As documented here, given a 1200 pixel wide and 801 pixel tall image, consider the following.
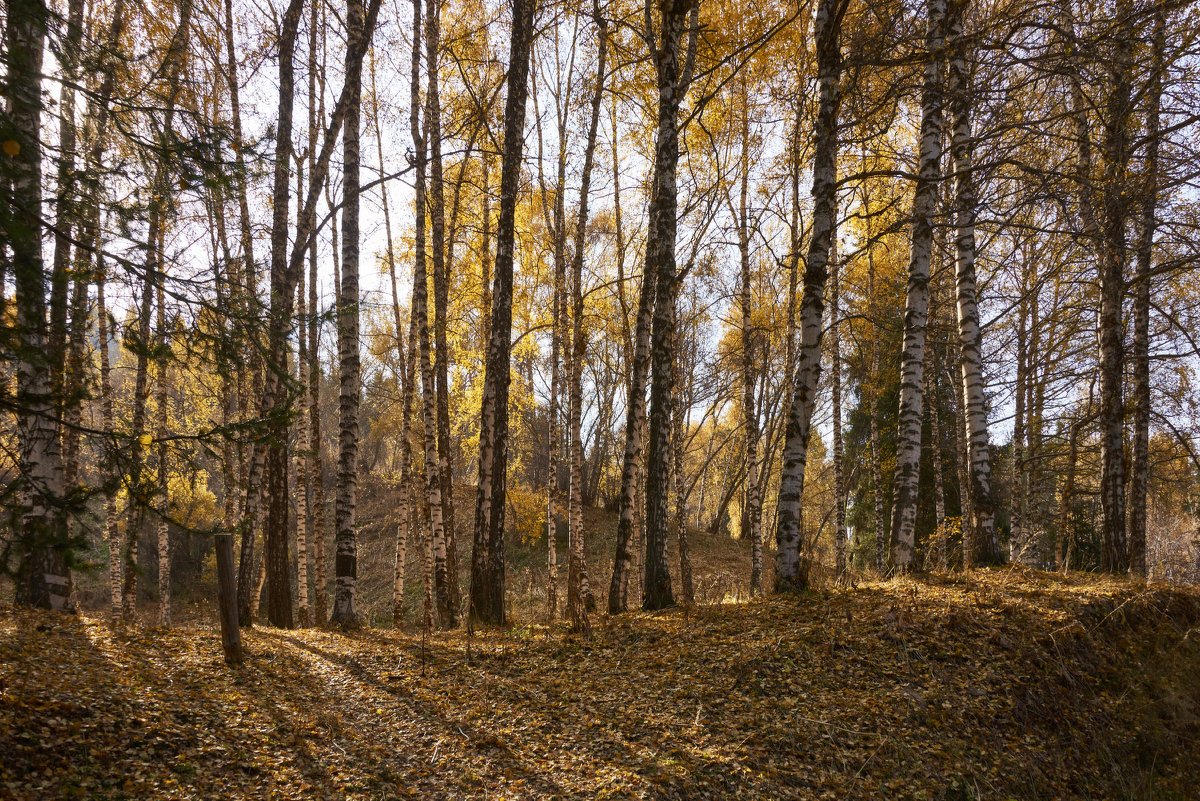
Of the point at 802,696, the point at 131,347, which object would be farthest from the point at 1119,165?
the point at 131,347

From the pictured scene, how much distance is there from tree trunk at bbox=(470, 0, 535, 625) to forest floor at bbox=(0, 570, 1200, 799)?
1.30m

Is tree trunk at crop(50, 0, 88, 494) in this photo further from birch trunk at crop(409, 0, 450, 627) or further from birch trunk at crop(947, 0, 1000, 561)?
birch trunk at crop(947, 0, 1000, 561)

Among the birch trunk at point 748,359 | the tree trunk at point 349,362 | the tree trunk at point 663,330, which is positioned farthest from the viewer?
the birch trunk at point 748,359

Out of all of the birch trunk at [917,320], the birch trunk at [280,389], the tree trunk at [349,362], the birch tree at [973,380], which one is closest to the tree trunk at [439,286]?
the tree trunk at [349,362]

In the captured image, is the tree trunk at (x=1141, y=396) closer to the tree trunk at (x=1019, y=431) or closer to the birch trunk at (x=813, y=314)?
the tree trunk at (x=1019, y=431)

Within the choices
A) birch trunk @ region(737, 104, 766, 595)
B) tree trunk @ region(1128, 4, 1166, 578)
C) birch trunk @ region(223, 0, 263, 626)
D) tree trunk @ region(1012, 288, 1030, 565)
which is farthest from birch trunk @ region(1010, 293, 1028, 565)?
birch trunk @ region(223, 0, 263, 626)

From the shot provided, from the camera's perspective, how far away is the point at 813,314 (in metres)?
6.67

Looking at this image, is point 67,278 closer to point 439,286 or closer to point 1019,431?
point 439,286

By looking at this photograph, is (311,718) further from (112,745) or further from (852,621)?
(852,621)

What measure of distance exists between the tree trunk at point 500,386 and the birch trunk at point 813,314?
3.74 m

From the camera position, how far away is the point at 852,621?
568cm

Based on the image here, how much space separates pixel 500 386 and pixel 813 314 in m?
4.29

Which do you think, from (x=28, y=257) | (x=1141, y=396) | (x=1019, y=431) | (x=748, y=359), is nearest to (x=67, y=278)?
(x=28, y=257)

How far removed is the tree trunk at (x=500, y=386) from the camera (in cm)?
775
